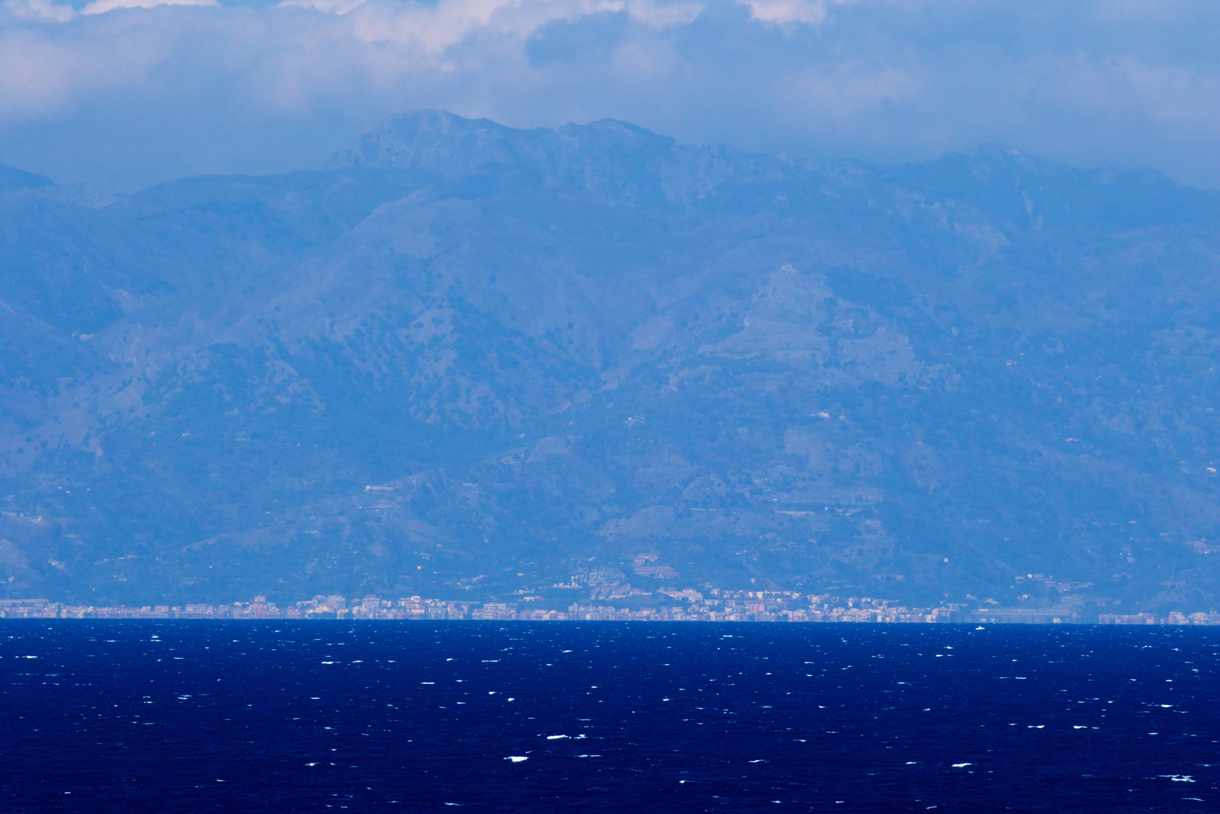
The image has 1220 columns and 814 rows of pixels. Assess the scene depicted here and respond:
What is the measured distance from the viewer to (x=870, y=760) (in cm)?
15762

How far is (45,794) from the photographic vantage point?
5236 inches

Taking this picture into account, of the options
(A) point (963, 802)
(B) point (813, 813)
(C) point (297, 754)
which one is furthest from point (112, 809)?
(A) point (963, 802)

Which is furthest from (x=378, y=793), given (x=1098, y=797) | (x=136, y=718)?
(x=136, y=718)

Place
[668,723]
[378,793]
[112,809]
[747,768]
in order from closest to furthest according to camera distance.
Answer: [112,809], [378,793], [747,768], [668,723]

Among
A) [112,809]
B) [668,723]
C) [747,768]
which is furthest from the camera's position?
[668,723]

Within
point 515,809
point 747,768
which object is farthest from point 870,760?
point 515,809

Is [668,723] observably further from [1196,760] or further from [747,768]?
[1196,760]

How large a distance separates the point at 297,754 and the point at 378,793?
23900 mm

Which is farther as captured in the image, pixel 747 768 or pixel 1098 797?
pixel 747 768

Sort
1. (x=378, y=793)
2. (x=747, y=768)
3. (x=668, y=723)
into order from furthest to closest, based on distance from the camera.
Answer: (x=668, y=723), (x=747, y=768), (x=378, y=793)

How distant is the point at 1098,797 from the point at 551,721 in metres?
67.2

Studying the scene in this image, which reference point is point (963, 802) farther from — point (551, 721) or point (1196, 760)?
point (551, 721)

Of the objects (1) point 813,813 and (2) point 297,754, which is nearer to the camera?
(1) point 813,813

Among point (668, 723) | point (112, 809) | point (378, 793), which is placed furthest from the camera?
point (668, 723)
